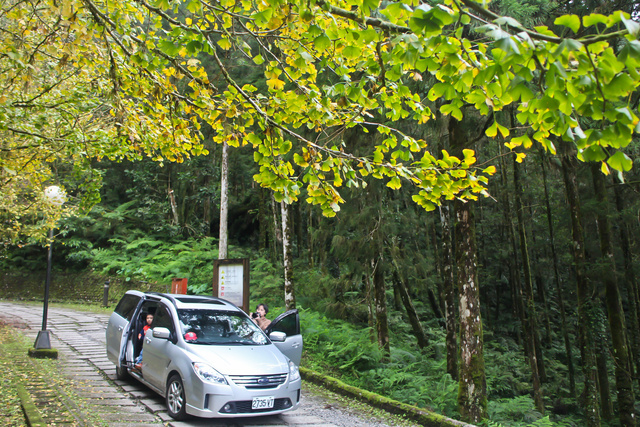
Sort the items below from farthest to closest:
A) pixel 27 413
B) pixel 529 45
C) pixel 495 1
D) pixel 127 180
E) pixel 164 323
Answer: pixel 127 180 < pixel 495 1 < pixel 164 323 < pixel 27 413 < pixel 529 45

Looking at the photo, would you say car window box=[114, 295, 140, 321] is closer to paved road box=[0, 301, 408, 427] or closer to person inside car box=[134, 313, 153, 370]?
person inside car box=[134, 313, 153, 370]

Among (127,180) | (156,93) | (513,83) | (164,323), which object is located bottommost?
(164,323)

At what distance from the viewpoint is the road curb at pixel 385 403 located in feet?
21.1

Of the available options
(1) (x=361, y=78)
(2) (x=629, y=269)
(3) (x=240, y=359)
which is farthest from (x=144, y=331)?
(2) (x=629, y=269)

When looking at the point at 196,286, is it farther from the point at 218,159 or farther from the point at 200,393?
the point at 200,393

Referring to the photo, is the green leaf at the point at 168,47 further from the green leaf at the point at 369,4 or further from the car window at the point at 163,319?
the car window at the point at 163,319

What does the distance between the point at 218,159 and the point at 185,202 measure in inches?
130

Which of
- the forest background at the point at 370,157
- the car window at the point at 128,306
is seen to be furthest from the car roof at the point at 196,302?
the forest background at the point at 370,157

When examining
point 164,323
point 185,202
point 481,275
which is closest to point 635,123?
point 164,323

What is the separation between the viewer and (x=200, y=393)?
18.4ft

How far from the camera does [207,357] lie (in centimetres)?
597

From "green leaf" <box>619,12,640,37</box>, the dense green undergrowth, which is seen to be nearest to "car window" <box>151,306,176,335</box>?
the dense green undergrowth

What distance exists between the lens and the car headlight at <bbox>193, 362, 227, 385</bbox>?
5.68 metres

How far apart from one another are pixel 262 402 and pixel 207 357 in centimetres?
95
